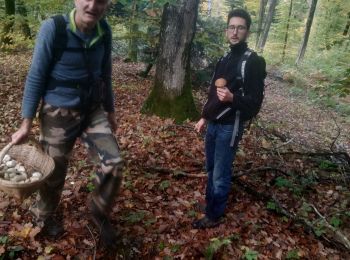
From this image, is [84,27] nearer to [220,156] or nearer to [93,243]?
[220,156]

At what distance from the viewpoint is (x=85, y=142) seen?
365 centimetres

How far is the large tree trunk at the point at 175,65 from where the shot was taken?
7367mm

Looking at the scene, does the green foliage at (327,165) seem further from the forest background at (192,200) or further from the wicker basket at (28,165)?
the wicker basket at (28,165)

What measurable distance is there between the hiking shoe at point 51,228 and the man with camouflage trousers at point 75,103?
0.03ft

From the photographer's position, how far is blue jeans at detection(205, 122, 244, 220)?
4.00 metres

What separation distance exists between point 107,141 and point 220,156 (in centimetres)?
135

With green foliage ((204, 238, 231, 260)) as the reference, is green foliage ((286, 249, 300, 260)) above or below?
below

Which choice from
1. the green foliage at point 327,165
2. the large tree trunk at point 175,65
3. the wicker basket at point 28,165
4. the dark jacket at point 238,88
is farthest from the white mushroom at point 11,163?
the green foliage at point 327,165

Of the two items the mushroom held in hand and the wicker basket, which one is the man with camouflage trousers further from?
the mushroom held in hand

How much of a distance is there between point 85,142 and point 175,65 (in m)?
4.47

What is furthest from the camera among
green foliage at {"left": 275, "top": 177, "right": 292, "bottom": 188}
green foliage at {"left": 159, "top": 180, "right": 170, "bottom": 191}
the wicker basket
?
green foliage at {"left": 275, "top": 177, "right": 292, "bottom": 188}

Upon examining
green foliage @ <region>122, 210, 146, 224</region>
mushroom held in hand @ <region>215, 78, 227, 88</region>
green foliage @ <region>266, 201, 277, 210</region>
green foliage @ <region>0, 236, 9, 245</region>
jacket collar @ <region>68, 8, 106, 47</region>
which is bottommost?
green foliage @ <region>122, 210, 146, 224</region>

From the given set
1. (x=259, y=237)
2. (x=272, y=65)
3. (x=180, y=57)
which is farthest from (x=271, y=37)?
(x=259, y=237)

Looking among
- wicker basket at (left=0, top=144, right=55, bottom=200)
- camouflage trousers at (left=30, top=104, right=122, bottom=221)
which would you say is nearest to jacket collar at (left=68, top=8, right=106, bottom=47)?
camouflage trousers at (left=30, top=104, right=122, bottom=221)
